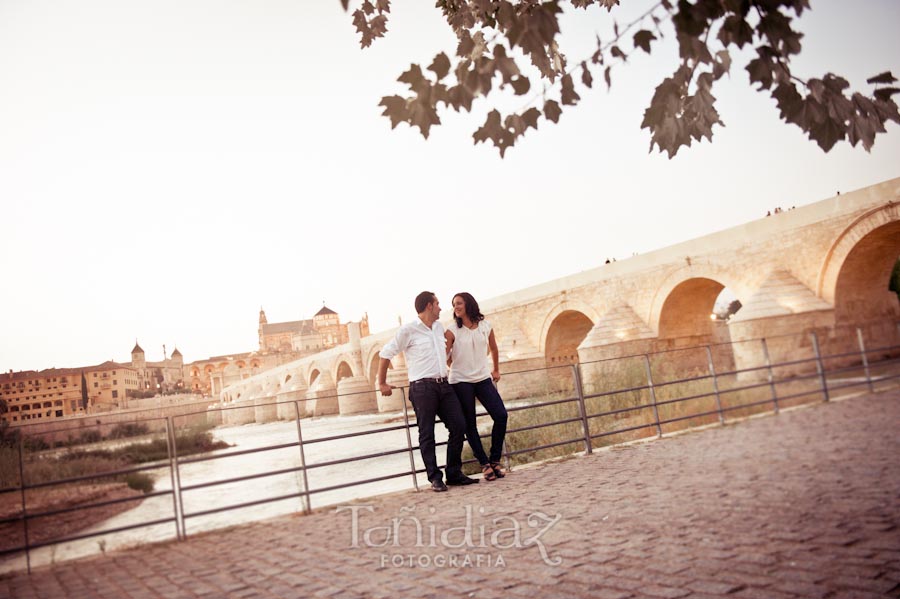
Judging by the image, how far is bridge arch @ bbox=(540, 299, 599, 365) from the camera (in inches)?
832

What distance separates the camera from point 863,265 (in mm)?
13789

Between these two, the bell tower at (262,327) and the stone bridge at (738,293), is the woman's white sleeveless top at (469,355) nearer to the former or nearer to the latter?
the stone bridge at (738,293)

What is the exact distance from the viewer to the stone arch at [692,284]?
15.7m

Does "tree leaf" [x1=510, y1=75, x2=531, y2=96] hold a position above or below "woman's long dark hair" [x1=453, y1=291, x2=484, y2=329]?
above

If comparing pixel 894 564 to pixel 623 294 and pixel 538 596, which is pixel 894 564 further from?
pixel 623 294

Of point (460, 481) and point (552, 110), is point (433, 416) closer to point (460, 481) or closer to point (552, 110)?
point (460, 481)

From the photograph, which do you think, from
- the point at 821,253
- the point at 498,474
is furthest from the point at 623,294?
the point at 498,474

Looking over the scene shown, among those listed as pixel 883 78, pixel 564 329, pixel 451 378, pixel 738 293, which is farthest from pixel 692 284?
pixel 883 78

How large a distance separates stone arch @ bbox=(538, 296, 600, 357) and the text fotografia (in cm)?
1663

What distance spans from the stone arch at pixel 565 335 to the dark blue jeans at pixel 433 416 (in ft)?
55.0

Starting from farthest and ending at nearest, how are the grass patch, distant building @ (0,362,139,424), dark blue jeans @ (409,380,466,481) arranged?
1. distant building @ (0,362,139,424)
2. the grass patch
3. dark blue jeans @ (409,380,466,481)

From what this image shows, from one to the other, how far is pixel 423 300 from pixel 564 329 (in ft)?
60.4

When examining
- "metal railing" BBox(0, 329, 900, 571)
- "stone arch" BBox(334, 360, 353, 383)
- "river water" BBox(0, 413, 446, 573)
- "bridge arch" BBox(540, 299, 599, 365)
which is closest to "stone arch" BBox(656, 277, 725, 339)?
"bridge arch" BBox(540, 299, 599, 365)

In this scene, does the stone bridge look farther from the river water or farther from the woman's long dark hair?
the woman's long dark hair
